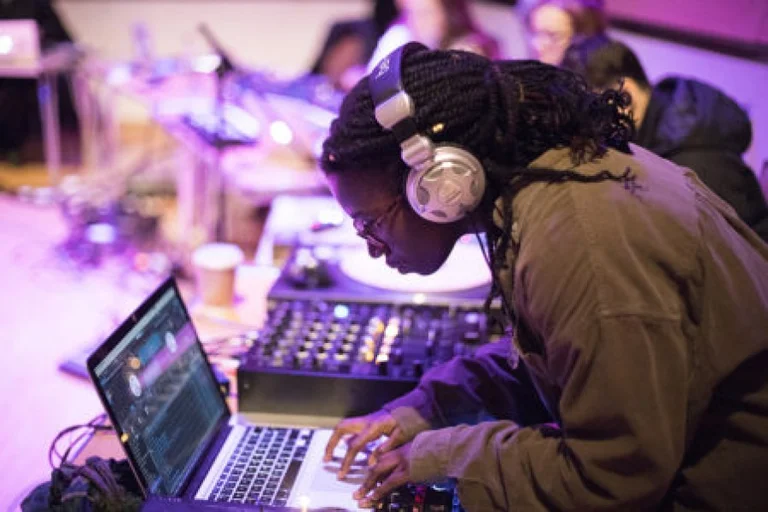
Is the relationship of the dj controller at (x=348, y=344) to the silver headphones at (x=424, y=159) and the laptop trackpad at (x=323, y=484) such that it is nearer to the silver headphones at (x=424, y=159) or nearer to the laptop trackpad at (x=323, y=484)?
the laptop trackpad at (x=323, y=484)

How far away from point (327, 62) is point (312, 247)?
262 centimetres

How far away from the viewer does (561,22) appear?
2393 millimetres

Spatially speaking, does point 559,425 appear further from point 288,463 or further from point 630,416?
point 288,463

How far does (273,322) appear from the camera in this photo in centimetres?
143

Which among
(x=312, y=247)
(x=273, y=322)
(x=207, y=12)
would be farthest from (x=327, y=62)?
(x=273, y=322)

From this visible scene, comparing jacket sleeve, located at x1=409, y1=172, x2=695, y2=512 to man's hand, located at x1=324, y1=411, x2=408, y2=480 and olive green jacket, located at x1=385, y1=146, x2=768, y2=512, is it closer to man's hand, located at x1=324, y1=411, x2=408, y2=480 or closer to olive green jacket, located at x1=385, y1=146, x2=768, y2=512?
olive green jacket, located at x1=385, y1=146, x2=768, y2=512

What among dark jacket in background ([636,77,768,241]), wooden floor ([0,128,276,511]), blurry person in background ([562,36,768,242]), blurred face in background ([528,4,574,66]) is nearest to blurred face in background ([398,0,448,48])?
blurred face in background ([528,4,574,66])

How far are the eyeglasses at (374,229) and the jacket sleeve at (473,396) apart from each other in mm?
276

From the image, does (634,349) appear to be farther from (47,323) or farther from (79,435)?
(47,323)

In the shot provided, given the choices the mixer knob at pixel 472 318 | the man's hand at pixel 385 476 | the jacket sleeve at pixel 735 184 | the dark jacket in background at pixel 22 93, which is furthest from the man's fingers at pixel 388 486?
the dark jacket in background at pixel 22 93

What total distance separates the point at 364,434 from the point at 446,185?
47cm

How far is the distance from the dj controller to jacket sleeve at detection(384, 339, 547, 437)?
0.30 feet

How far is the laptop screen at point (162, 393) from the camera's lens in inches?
39.9

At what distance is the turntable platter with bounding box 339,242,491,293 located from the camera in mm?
1547
